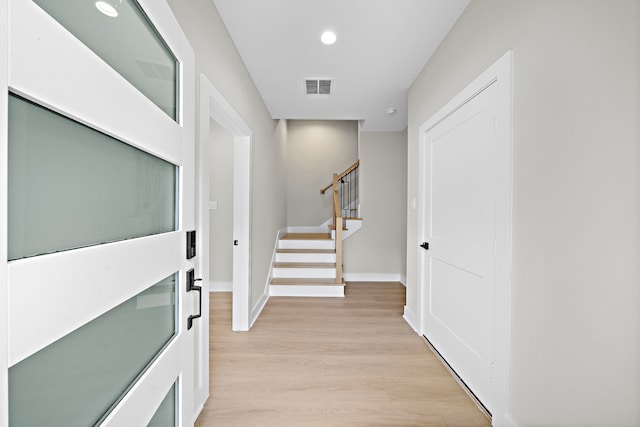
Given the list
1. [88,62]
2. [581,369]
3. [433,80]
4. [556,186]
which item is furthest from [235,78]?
[581,369]

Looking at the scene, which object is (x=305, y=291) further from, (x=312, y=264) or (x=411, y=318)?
(x=411, y=318)

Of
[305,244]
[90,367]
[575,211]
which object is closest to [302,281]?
[305,244]

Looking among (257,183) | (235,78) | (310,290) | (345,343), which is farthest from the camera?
(310,290)

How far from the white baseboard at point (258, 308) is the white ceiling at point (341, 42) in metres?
2.42

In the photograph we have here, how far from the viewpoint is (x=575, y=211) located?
46.0 inches

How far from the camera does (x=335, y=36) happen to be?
7.67 ft

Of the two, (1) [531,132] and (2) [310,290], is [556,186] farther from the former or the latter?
(2) [310,290]

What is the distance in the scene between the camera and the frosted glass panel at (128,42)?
23.5 inches

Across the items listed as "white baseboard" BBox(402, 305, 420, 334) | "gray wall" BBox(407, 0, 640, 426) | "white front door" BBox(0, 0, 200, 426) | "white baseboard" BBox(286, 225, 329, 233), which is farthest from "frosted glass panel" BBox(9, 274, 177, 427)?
"white baseboard" BBox(286, 225, 329, 233)

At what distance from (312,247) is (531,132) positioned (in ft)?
13.2

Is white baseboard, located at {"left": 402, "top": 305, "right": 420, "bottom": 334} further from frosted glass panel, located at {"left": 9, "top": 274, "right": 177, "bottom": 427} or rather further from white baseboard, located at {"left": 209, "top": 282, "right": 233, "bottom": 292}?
frosted glass panel, located at {"left": 9, "top": 274, "right": 177, "bottom": 427}

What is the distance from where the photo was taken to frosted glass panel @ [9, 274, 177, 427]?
20.3 inches

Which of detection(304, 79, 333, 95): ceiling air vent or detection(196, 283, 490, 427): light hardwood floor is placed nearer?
detection(196, 283, 490, 427): light hardwood floor

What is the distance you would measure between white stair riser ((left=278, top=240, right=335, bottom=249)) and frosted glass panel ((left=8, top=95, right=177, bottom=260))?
4.26m
